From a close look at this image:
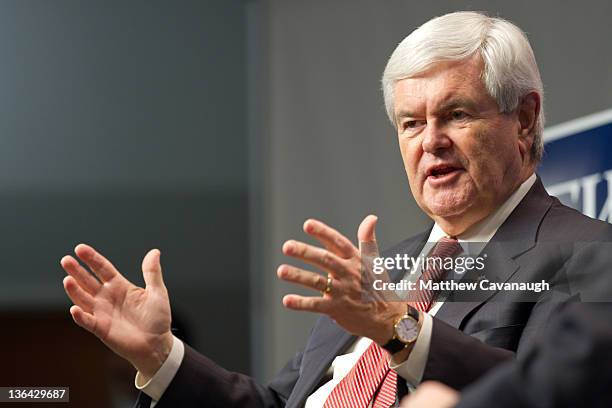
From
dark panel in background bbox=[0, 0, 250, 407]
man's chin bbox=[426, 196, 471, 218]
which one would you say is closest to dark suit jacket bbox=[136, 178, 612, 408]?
man's chin bbox=[426, 196, 471, 218]

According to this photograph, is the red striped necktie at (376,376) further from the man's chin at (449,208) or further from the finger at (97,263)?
the finger at (97,263)

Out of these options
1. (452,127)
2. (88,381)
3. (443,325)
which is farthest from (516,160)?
(88,381)

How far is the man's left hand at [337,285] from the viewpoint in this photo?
2217 mm

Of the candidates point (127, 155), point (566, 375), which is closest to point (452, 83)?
point (566, 375)

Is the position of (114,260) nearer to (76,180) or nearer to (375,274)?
(76,180)

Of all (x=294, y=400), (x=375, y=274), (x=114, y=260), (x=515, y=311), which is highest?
(x=375, y=274)

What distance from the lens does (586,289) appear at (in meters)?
2.58

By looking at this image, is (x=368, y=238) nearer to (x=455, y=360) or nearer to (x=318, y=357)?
(x=455, y=360)

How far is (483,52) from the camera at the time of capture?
2951 mm

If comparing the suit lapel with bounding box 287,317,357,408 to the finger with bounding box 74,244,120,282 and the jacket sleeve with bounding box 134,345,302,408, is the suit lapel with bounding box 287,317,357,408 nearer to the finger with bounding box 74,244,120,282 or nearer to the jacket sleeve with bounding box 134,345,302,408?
the jacket sleeve with bounding box 134,345,302,408

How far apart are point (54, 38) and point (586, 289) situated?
3.57m

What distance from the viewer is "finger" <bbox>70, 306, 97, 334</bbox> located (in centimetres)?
266

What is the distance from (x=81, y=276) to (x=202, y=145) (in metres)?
3.36

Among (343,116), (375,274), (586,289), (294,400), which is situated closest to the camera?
(375,274)
